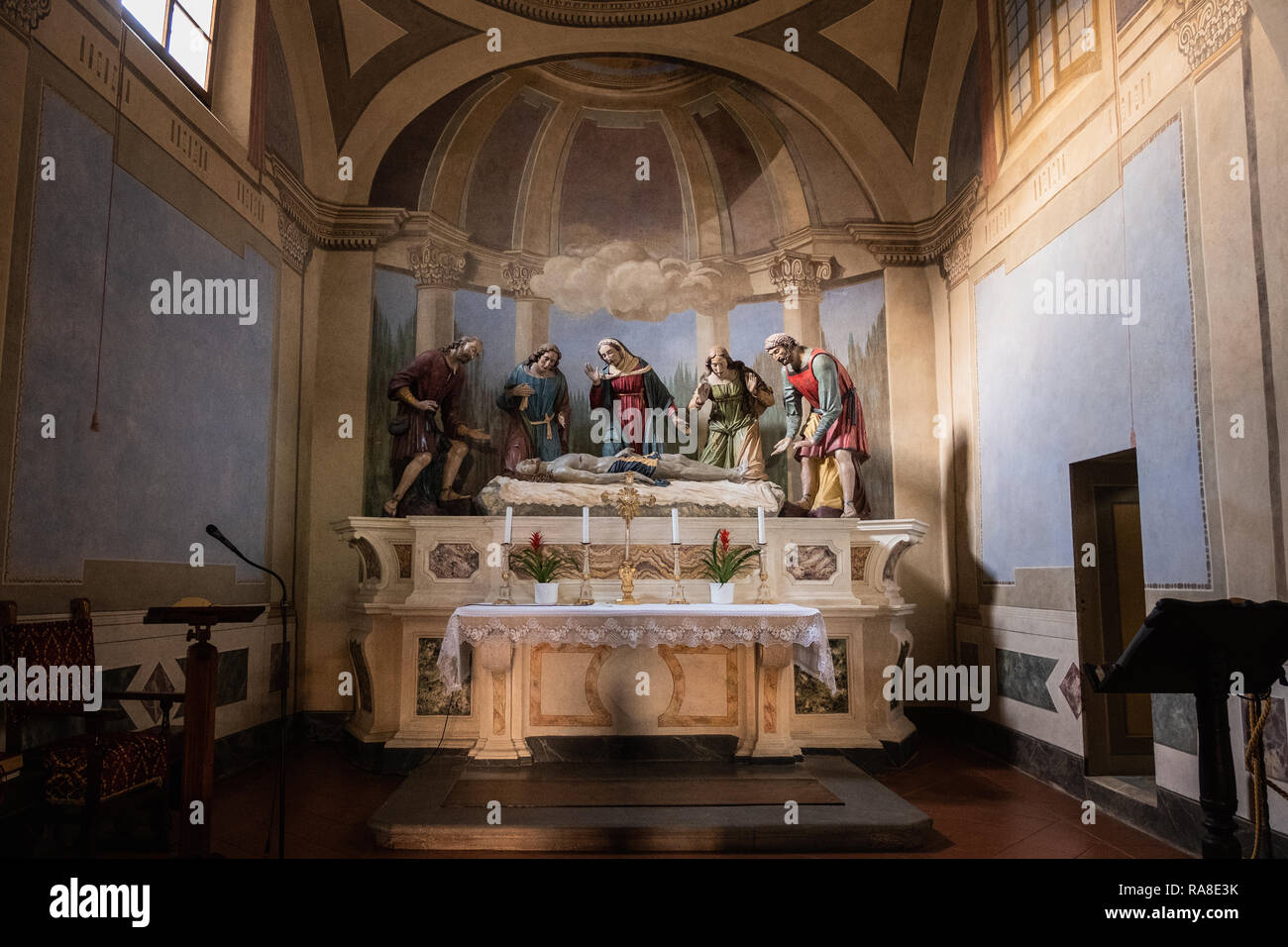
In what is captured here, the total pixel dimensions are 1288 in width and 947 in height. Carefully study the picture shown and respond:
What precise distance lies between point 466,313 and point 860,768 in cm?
608

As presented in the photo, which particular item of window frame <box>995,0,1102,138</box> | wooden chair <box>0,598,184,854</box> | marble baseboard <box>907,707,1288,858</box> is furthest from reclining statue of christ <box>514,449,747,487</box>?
wooden chair <box>0,598,184,854</box>

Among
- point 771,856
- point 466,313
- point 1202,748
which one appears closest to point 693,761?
point 771,856

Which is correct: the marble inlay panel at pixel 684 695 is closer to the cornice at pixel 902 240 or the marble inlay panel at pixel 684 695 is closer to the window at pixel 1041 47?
the cornice at pixel 902 240

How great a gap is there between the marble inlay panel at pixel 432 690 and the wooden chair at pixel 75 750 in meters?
2.47

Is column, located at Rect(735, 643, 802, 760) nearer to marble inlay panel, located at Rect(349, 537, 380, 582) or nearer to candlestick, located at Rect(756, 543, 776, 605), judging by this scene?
candlestick, located at Rect(756, 543, 776, 605)

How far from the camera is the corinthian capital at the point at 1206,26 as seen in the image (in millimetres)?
4707

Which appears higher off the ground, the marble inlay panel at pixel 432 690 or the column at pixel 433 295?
the column at pixel 433 295

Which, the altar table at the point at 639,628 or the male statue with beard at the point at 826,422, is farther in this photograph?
the male statue with beard at the point at 826,422

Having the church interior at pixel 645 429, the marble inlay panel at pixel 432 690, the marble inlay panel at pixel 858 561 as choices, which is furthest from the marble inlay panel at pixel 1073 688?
the marble inlay panel at pixel 432 690

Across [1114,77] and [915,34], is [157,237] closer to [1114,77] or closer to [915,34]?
[1114,77]

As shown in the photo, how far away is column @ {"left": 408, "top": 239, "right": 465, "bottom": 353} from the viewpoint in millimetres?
9227

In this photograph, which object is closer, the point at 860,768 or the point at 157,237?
the point at 157,237

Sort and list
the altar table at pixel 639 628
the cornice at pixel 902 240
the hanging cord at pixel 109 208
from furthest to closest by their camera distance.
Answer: the cornice at pixel 902 240
the altar table at pixel 639 628
the hanging cord at pixel 109 208

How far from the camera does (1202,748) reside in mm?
3322
